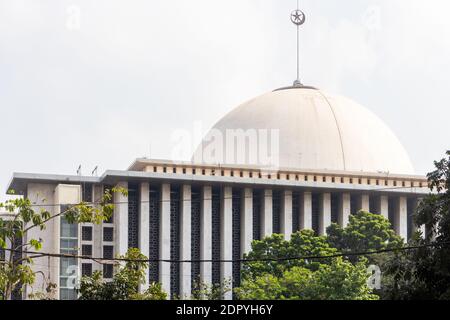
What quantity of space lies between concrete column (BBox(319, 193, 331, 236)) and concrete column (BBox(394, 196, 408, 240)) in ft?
14.2

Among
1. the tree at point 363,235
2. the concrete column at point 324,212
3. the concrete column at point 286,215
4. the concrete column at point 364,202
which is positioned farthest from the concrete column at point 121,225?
the concrete column at point 364,202

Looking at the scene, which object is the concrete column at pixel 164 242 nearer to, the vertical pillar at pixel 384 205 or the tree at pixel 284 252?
the tree at pixel 284 252

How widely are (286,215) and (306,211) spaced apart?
130 cm

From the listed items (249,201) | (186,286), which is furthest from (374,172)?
(186,286)

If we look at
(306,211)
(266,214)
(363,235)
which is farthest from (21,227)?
(306,211)

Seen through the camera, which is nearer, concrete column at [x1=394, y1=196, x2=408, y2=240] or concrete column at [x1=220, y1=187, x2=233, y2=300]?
concrete column at [x1=220, y1=187, x2=233, y2=300]

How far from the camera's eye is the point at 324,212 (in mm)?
66500

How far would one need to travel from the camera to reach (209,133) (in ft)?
234

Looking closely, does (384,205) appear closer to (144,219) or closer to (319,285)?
(144,219)

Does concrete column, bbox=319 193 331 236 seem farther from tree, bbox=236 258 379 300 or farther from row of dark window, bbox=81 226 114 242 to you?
tree, bbox=236 258 379 300

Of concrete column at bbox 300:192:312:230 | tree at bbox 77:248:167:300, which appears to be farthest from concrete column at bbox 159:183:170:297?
tree at bbox 77:248:167:300

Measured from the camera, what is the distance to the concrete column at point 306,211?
215ft

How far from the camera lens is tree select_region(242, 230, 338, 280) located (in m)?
52.5
